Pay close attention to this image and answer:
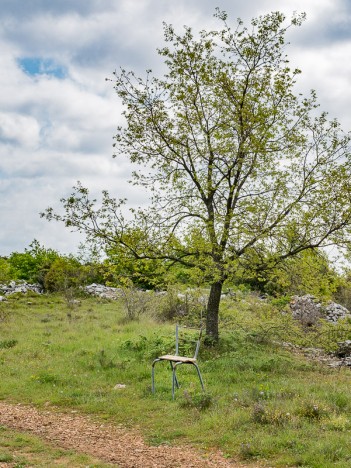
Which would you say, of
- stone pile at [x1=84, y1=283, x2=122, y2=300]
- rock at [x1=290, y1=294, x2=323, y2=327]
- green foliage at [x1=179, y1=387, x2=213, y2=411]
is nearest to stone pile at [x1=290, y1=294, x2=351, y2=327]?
rock at [x1=290, y1=294, x2=323, y2=327]

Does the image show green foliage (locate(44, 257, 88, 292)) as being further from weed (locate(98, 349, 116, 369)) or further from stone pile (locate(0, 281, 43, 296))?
weed (locate(98, 349, 116, 369))

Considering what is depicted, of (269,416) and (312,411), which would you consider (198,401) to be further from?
(312,411)

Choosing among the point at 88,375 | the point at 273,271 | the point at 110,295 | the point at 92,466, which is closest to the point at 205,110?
the point at 273,271

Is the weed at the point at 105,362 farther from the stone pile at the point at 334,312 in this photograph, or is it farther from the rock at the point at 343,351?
the stone pile at the point at 334,312

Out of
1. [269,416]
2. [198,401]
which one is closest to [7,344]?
[198,401]

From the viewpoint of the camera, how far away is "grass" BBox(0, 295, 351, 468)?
27.5 ft

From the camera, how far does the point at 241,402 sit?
1043cm

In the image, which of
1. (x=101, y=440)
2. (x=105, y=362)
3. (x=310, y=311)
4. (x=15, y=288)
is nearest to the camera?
A: (x=101, y=440)

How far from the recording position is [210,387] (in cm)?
1217

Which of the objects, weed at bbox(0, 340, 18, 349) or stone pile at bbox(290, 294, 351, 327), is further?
stone pile at bbox(290, 294, 351, 327)

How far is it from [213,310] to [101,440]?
8.54 meters

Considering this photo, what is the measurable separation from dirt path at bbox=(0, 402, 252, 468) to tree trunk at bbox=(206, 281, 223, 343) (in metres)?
7.19

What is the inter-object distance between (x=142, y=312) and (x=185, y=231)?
11294mm

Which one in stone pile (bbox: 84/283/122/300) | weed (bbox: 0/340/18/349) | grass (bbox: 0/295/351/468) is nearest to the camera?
grass (bbox: 0/295/351/468)
